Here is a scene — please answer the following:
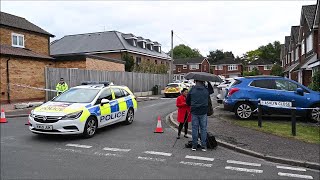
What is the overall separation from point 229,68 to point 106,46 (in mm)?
53139

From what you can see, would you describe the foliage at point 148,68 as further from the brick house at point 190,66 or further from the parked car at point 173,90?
the brick house at point 190,66

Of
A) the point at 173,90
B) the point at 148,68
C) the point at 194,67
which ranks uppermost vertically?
the point at 194,67

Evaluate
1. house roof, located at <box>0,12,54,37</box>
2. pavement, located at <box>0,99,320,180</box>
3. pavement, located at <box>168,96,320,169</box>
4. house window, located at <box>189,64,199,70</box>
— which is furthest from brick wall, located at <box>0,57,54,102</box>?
house window, located at <box>189,64,199,70</box>

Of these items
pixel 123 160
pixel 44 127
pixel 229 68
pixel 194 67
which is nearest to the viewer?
pixel 123 160

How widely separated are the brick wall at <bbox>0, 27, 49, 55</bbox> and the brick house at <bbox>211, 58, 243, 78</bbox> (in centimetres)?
6809

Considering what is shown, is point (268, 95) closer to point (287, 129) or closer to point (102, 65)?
point (287, 129)

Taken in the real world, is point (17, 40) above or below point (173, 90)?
above

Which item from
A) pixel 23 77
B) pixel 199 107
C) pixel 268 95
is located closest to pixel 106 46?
pixel 23 77

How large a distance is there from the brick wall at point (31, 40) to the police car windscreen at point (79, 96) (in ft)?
51.6

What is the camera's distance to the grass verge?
9.00m

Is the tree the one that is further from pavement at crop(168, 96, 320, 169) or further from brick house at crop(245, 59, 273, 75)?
pavement at crop(168, 96, 320, 169)

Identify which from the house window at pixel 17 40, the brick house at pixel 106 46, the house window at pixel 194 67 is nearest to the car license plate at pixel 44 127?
the house window at pixel 17 40

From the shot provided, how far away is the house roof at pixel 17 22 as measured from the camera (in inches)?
950

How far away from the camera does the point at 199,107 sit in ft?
25.1
